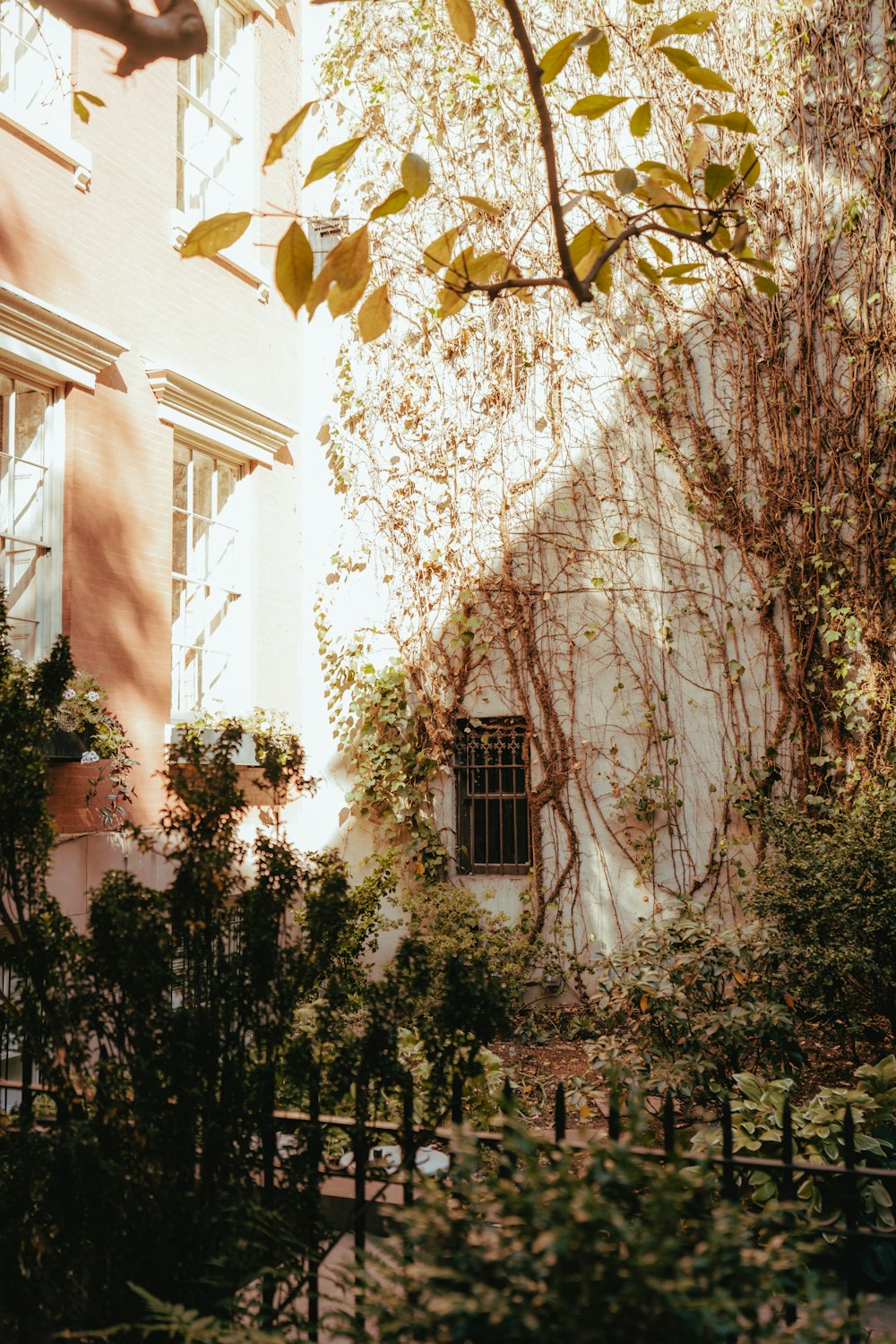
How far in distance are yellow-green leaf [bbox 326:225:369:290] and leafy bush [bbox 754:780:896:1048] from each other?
149 inches

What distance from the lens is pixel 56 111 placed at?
6.72 meters

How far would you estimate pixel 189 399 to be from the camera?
299 inches

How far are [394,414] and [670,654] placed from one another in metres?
2.92

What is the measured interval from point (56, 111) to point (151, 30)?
78 centimetres

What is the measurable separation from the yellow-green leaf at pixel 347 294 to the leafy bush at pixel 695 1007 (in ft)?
10.5

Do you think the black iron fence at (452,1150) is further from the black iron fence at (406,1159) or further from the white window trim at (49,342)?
the white window trim at (49,342)

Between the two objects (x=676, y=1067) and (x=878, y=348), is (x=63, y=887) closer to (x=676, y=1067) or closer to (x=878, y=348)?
(x=676, y=1067)

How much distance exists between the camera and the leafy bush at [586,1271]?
1.47 meters

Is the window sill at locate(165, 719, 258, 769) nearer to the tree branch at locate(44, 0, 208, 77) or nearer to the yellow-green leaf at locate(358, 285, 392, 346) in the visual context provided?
the tree branch at locate(44, 0, 208, 77)

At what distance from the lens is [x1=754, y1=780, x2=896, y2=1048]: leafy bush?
5004 millimetres

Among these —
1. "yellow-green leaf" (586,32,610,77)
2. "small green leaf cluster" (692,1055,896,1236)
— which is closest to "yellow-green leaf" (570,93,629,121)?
"yellow-green leaf" (586,32,610,77)

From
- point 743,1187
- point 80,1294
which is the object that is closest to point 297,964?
point 80,1294

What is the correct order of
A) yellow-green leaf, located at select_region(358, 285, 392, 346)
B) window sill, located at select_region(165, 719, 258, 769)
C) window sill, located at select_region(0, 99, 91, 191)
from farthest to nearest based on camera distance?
window sill, located at select_region(165, 719, 258, 769), window sill, located at select_region(0, 99, 91, 191), yellow-green leaf, located at select_region(358, 285, 392, 346)

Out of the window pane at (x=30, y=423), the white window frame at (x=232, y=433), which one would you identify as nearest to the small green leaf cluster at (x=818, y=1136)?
the white window frame at (x=232, y=433)
